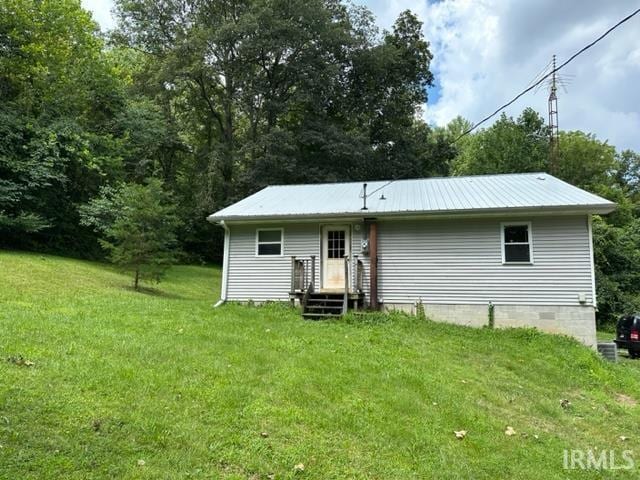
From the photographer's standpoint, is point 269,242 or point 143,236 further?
point 143,236

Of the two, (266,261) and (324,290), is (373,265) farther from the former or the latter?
(266,261)

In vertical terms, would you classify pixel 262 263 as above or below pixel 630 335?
above

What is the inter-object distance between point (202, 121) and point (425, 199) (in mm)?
19794

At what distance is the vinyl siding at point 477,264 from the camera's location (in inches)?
386

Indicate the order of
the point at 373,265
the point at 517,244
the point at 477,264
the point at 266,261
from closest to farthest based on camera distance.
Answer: the point at 517,244
the point at 477,264
the point at 373,265
the point at 266,261

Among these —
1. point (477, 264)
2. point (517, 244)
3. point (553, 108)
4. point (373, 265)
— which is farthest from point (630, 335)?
point (553, 108)

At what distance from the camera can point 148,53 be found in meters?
25.4

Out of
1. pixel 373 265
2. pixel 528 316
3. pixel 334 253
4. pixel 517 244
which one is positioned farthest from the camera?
pixel 334 253

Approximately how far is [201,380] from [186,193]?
73.4 ft

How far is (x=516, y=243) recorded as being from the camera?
10242 mm

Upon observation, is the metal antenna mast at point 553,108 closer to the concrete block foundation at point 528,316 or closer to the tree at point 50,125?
the concrete block foundation at point 528,316

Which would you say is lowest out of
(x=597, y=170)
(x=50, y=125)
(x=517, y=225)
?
(x=517, y=225)

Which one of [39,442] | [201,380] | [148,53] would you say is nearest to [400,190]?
[201,380]

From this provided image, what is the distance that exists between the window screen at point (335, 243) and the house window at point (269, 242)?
1.34 metres
